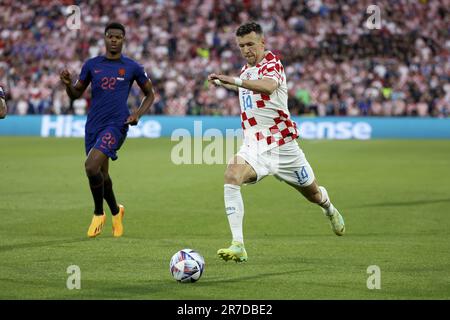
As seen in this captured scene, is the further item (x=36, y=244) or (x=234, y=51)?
(x=234, y=51)

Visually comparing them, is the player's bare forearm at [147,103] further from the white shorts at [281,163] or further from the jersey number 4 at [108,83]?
the white shorts at [281,163]

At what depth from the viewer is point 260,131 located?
964 cm

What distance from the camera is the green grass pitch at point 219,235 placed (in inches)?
312

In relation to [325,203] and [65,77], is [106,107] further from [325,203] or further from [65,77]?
[325,203]

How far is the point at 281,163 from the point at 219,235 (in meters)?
2.10

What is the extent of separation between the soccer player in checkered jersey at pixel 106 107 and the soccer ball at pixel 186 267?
10.1ft

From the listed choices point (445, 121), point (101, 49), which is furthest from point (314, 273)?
point (101, 49)

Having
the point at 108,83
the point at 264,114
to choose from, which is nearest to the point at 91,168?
the point at 108,83

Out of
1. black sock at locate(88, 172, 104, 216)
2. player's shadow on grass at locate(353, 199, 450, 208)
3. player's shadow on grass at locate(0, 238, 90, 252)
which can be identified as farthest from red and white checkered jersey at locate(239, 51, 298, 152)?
player's shadow on grass at locate(353, 199, 450, 208)

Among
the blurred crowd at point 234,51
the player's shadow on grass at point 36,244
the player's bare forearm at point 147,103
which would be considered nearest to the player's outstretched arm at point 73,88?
the player's bare forearm at point 147,103
